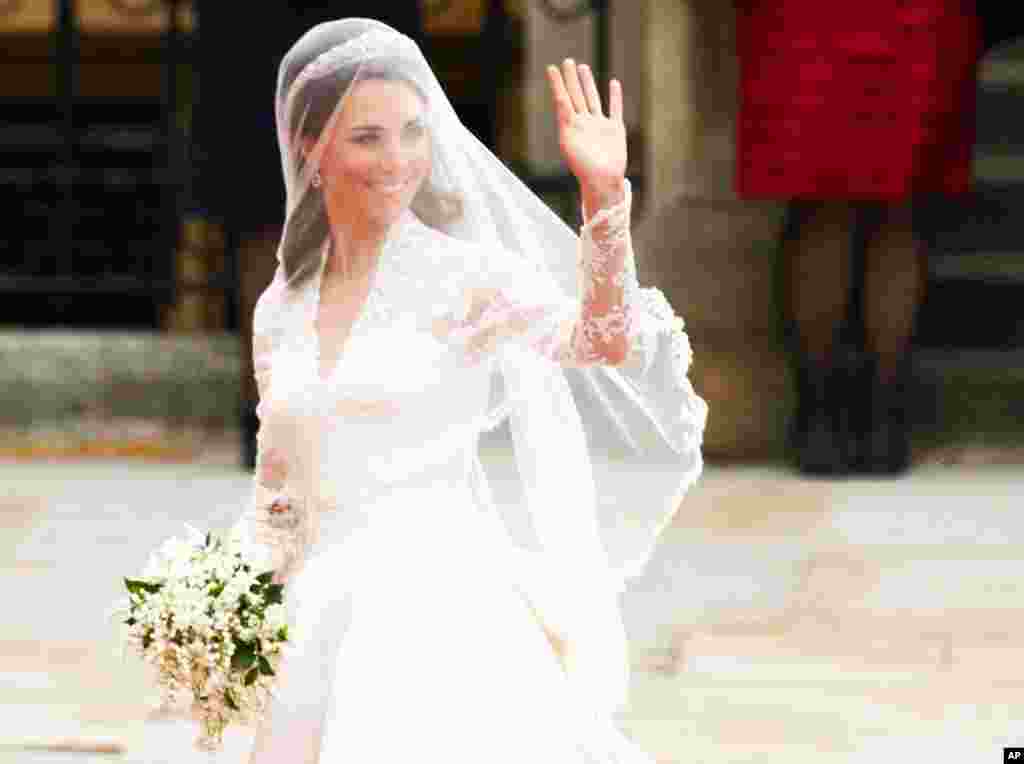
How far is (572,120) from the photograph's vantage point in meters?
4.27

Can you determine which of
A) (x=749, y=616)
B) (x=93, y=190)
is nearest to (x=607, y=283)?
(x=749, y=616)

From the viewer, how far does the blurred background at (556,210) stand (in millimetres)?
8266

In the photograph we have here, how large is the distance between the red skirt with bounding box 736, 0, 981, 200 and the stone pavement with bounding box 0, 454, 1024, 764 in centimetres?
100

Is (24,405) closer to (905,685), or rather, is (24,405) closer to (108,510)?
(108,510)

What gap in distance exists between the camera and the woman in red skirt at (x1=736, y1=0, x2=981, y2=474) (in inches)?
347

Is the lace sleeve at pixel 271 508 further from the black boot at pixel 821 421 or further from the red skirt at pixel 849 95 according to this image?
the black boot at pixel 821 421

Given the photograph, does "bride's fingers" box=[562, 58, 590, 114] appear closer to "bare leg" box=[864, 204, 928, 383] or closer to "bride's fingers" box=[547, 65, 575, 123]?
"bride's fingers" box=[547, 65, 575, 123]

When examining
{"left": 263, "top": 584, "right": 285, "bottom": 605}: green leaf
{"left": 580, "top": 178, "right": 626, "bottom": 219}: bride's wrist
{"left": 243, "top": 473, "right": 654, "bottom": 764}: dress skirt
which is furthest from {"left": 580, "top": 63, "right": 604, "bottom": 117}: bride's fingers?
{"left": 263, "top": 584, "right": 285, "bottom": 605}: green leaf

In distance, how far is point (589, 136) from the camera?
424cm

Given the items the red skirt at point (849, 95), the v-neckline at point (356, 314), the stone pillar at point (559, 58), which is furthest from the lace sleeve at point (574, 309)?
the stone pillar at point (559, 58)

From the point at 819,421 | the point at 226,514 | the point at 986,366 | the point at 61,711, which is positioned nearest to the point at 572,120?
the point at 61,711

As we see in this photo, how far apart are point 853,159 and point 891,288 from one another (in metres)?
0.47

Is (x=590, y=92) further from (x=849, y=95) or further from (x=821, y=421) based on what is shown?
(x=821, y=421)

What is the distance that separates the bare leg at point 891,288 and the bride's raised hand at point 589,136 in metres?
4.85
